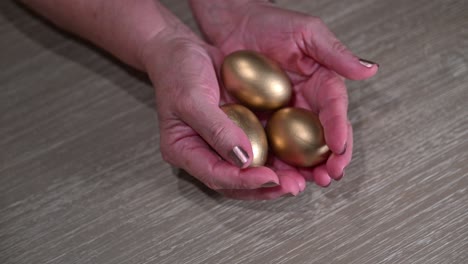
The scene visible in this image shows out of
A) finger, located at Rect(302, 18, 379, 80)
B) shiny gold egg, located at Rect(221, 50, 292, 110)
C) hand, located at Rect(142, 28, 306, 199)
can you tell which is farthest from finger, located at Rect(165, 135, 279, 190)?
finger, located at Rect(302, 18, 379, 80)

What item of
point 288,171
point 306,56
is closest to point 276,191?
point 288,171

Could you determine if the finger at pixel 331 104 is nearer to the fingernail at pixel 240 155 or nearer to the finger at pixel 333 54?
the finger at pixel 333 54

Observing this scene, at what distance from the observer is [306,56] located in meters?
0.90

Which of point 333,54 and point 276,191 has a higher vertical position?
point 333,54

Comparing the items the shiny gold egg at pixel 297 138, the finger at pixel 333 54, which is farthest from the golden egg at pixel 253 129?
the finger at pixel 333 54

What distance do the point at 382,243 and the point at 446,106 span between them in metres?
0.30

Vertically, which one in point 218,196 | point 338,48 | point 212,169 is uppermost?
point 338,48

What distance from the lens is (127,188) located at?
0.89 m

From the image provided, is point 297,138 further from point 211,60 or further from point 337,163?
point 211,60

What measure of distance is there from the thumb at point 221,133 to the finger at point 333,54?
206mm

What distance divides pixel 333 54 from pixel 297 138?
157 millimetres

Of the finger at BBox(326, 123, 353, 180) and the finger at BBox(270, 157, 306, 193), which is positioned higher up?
the finger at BBox(326, 123, 353, 180)

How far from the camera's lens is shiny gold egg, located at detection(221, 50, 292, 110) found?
0.82 metres

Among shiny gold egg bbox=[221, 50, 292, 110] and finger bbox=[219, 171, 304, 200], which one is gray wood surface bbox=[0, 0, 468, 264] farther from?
shiny gold egg bbox=[221, 50, 292, 110]
